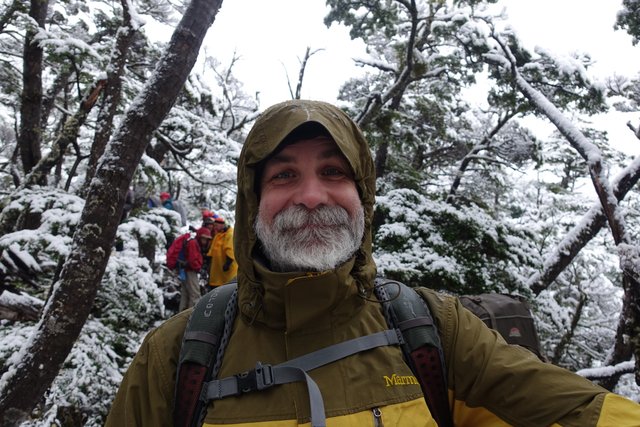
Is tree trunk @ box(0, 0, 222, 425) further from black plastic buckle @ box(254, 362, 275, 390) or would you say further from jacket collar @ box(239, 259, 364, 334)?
black plastic buckle @ box(254, 362, 275, 390)

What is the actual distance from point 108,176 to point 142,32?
7.02m

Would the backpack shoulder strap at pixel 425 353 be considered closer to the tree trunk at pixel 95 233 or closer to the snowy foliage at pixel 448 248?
the tree trunk at pixel 95 233

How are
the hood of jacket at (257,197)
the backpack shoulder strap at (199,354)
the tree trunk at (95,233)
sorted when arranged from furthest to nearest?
the tree trunk at (95,233) < the hood of jacket at (257,197) < the backpack shoulder strap at (199,354)

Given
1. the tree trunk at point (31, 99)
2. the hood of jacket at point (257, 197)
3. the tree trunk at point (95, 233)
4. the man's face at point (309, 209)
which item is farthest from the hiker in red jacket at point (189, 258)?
the man's face at point (309, 209)

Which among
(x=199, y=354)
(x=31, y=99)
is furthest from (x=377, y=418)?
(x=31, y=99)

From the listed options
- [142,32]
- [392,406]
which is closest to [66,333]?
[392,406]

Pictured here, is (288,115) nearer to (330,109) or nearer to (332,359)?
(330,109)

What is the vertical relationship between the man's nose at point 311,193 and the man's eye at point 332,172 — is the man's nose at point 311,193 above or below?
below

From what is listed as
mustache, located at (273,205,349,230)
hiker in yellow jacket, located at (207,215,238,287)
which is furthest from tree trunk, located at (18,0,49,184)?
mustache, located at (273,205,349,230)

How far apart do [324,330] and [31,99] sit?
899 centimetres

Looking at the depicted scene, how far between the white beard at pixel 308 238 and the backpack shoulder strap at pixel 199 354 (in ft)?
1.01

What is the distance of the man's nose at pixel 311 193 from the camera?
1689 millimetres

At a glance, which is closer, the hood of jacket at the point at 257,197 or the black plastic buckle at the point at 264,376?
the black plastic buckle at the point at 264,376

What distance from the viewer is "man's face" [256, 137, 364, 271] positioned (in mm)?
1697
